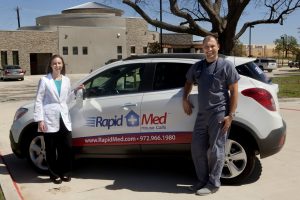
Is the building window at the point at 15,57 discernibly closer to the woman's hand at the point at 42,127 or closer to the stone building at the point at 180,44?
the stone building at the point at 180,44

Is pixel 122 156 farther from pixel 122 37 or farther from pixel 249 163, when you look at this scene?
pixel 122 37

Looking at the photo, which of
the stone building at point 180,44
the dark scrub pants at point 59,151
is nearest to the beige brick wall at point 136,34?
the stone building at point 180,44

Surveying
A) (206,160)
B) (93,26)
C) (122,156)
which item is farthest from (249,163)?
(93,26)

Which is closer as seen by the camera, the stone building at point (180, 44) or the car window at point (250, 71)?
the car window at point (250, 71)

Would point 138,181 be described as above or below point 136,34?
below

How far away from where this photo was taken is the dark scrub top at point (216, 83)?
4.95 metres

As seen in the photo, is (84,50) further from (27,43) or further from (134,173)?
(134,173)

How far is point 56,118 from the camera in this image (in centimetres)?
571

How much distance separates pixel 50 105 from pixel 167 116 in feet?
5.11

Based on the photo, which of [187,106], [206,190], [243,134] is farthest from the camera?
[243,134]

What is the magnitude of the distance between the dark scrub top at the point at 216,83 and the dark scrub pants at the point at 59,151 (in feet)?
6.49

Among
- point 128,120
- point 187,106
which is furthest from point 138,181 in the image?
point 187,106

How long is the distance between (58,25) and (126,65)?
48901 mm

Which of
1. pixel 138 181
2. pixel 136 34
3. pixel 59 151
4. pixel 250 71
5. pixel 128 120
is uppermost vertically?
pixel 136 34
